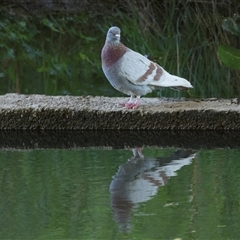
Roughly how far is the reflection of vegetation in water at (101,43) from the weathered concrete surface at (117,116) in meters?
0.89

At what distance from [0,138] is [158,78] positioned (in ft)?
2.44

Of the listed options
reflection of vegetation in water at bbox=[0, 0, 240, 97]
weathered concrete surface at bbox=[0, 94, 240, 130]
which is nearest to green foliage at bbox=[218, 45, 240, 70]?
reflection of vegetation in water at bbox=[0, 0, 240, 97]

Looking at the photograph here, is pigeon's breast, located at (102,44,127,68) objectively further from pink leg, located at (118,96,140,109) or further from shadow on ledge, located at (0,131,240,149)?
shadow on ledge, located at (0,131,240,149)

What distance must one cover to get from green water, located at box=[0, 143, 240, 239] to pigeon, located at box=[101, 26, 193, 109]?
447 mm

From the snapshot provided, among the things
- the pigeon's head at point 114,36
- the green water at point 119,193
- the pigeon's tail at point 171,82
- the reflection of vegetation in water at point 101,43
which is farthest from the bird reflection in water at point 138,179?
the reflection of vegetation in water at point 101,43

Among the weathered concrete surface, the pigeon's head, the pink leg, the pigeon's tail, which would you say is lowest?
the weathered concrete surface

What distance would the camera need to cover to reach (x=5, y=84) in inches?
229

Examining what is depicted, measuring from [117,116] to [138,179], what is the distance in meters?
0.98

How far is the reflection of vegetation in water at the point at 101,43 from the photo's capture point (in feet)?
19.1

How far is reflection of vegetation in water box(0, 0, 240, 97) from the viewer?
5.81 m

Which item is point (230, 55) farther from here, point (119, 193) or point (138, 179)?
point (119, 193)

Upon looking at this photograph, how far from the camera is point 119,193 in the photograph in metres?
3.21

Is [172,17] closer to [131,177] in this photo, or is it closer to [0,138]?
[0,138]

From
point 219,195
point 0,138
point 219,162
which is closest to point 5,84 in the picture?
point 0,138
